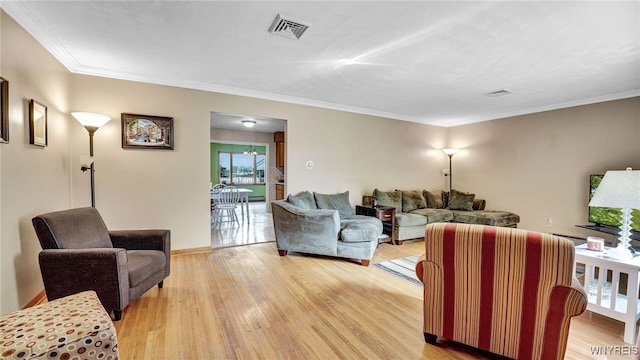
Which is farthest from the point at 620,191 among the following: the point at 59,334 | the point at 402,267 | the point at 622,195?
the point at 59,334

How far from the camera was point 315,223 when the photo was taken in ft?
11.9

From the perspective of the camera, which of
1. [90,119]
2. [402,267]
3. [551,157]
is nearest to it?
[90,119]

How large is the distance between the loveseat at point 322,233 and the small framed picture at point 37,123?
2.47m

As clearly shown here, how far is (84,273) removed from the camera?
81.0 inches

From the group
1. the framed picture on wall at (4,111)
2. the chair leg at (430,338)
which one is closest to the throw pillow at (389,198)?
the chair leg at (430,338)

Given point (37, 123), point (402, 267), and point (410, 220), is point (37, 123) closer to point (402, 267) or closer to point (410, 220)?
point (402, 267)

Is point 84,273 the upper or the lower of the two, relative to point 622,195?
lower

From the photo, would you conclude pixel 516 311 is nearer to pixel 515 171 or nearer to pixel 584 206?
pixel 584 206

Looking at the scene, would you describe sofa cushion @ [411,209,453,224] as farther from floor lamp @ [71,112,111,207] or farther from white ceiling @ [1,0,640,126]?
floor lamp @ [71,112,111,207]

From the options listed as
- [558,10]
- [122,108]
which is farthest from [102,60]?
[558,10]

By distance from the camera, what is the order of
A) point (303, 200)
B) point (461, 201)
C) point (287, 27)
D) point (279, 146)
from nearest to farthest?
point (287, 27), point (303, 200), point (461, 201), point (279, 146)

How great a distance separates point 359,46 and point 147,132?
2.92 metres

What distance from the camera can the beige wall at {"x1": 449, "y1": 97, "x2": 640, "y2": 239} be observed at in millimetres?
4191

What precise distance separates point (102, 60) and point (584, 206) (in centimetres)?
719
